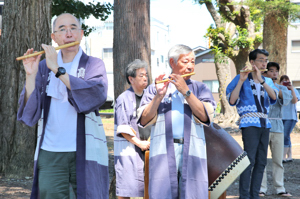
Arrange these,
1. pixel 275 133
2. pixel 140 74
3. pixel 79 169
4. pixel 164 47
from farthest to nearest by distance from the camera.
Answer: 1. pixel 164 47
2. pixel 275 133
3. pixel 140 74
4. pixel 79 169

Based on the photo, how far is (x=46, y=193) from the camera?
9.23 ft

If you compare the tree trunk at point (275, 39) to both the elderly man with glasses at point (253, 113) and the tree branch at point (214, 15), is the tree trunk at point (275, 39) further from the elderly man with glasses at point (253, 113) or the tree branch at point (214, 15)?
the elderly man with glasses at point (253, 113)

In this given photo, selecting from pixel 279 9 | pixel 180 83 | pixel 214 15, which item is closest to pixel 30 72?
pixel 180 83

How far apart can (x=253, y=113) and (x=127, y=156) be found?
5.35 ft

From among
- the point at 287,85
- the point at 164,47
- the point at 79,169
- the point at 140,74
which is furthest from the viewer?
the point at 164,47

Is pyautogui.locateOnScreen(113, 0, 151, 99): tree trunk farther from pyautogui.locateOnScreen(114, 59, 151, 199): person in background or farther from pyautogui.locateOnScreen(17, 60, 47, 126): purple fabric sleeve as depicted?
pyautogui.locateOnScreen(17, 60, 47, 126): purple fabric sleeve

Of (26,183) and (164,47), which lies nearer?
(26,183)

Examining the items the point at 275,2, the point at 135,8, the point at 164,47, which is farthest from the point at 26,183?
the point at 164,47

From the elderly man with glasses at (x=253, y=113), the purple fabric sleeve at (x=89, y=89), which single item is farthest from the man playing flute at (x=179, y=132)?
the elderly man with glasses at (x=253, y=113)

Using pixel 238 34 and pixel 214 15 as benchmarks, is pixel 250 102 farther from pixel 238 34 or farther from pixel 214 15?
pixel 214 15

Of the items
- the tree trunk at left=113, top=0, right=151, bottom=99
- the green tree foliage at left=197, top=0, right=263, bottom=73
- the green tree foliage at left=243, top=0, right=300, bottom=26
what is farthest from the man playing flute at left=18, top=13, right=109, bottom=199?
the green tree foliage at left=197, top=0, right=263, bottom=73

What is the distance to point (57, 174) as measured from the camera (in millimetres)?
2822

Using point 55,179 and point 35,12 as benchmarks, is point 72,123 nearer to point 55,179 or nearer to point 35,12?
point 55,179

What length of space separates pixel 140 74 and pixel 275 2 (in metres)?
7.56
